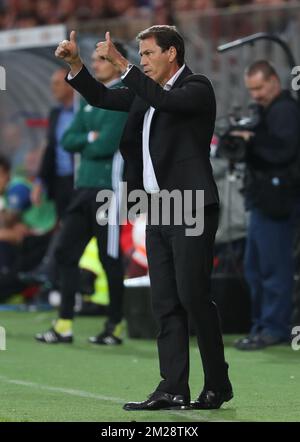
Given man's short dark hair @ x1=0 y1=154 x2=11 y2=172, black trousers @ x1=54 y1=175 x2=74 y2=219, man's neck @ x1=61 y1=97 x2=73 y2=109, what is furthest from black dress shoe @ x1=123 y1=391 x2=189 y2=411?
man's short dark hair @ x1=0 y1=154 x2=11 y2=172

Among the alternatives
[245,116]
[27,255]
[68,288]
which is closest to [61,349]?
[68,288]

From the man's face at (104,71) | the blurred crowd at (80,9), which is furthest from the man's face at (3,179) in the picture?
the man's face at (104,71)

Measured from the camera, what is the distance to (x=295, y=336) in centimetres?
1114

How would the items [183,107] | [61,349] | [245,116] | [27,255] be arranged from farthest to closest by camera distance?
1. [27,255]
2. [245,116]
3. [61,349]
4. [183,107]

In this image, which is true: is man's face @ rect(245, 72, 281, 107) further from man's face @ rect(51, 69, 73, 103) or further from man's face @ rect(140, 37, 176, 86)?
man's face @ rect(140, 37, 176, 86)

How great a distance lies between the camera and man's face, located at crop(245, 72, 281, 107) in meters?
10.9

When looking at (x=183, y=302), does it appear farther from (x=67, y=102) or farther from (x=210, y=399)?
(x=67, y=102)

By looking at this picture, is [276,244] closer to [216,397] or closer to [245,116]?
[245,116]

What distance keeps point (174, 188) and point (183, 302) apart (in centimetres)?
59

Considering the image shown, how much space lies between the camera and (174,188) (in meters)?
7.32

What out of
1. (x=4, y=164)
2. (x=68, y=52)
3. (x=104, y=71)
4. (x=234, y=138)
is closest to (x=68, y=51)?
(x=68, y=52)

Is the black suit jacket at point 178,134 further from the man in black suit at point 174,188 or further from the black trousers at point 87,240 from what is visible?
the black trousers at point 87,240

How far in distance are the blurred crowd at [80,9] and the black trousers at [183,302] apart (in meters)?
7.17

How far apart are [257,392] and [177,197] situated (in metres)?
1.53
